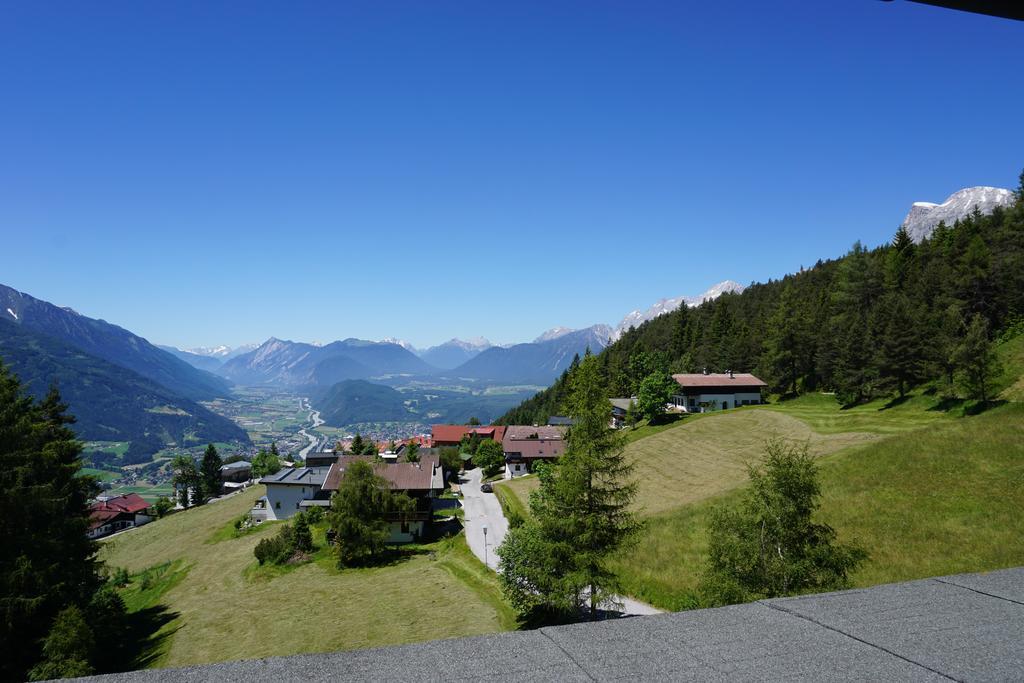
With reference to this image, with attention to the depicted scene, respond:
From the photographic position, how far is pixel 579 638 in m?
2.82

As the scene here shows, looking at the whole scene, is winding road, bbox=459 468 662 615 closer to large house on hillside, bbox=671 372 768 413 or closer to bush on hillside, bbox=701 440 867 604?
bush on hillside, bbox=701 440 867 604

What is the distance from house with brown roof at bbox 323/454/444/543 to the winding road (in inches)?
167

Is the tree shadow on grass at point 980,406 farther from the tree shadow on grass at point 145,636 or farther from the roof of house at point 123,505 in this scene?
the roof of house at point 123,505

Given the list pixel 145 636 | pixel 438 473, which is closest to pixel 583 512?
pixel 145 636

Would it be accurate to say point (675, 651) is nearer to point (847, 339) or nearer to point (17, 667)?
point (17, 667)

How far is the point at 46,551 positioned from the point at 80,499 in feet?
37.8

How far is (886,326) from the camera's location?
5594cm

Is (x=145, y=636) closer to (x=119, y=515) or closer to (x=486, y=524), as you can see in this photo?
(x=486, y=524)

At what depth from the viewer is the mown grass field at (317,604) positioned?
24.1 meters

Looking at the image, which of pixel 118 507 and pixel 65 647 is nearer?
pixel 65 647

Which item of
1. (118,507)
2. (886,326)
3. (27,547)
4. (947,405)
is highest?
(886,326)

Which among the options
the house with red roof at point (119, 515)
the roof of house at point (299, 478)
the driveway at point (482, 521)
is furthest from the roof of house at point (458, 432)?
the house with red roof at point (119, 515)

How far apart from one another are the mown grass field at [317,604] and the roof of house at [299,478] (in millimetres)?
11351

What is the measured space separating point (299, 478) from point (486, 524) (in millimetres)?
28707
